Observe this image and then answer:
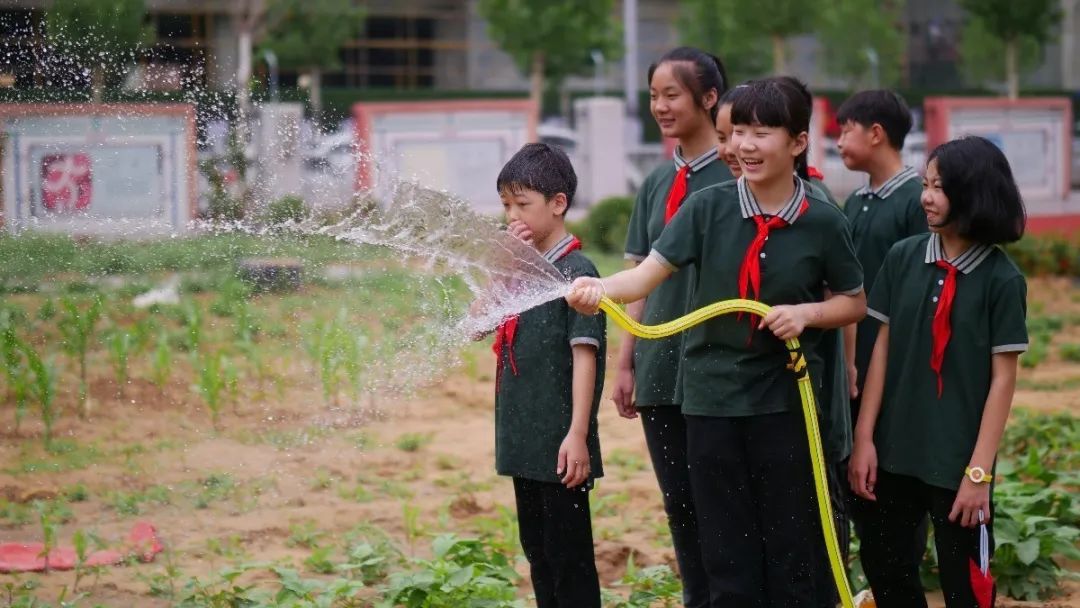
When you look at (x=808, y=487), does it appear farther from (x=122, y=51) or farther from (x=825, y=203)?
(x=122, y=51)

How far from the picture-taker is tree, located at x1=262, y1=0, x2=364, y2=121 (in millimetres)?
30359

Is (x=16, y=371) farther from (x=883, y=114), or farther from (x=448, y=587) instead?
(x=883, y=114)

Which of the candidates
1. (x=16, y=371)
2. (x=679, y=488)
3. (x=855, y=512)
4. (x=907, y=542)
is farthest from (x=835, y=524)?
(x=16, y=371)

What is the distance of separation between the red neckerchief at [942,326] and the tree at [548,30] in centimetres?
2549

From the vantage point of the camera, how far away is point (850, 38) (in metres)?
32.9

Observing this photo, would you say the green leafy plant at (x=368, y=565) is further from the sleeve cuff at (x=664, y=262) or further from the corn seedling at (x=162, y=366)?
the corn seedling at (x=162, y=366)

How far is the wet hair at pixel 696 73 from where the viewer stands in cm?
404

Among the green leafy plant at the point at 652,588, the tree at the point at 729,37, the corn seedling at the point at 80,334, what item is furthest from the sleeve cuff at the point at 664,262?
the tree at the point at 729,37

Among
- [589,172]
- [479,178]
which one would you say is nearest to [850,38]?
[589,172]

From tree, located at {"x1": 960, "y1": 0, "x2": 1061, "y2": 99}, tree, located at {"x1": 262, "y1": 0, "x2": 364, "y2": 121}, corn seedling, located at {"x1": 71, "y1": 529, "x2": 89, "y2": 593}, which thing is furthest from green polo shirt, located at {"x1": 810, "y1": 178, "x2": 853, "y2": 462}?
tree, located at {"x1": 262, "y1": 0, "x2": 364, "y2": 121}

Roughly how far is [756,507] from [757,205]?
2.60 ft

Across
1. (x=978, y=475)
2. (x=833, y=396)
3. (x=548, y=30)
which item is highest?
(x=548, y=30)

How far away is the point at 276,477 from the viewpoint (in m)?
6.40

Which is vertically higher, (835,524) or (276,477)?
(835,524)
